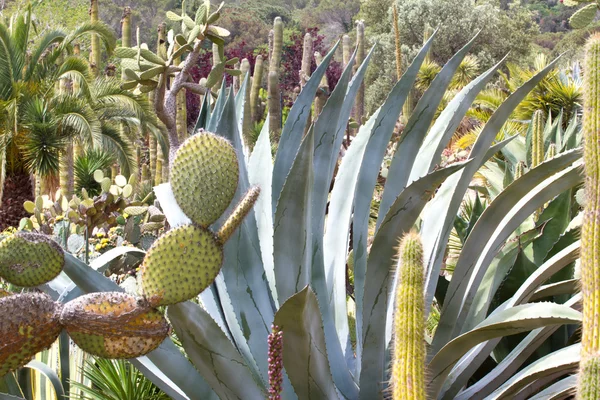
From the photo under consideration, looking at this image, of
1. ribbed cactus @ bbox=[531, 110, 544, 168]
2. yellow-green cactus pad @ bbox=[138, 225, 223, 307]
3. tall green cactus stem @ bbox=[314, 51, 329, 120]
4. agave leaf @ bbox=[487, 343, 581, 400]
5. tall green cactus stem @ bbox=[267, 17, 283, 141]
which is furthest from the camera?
tall green cactus stem @ bbox=[267, 17, 283, 141]

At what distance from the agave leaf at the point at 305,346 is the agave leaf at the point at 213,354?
6.8 inches

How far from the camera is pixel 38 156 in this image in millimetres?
10641

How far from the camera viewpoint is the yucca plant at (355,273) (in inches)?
72.6

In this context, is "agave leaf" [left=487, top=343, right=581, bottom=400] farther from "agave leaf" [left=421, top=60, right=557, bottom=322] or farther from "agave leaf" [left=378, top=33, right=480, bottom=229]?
"agave leaf" [left=378, top=33, right=480, bottom=229]

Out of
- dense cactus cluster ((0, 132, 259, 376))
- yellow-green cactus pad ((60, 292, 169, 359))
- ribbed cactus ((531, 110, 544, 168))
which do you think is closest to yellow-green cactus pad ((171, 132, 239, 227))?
dense cactus cluster ((0, 132, 259, 376))

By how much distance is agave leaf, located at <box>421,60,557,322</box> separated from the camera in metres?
2.13

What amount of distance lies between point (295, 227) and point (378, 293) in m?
0.32

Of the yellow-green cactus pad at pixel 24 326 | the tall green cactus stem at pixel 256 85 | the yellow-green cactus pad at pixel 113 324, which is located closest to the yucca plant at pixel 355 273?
the yellow-green cactus pad at pixel 113 324

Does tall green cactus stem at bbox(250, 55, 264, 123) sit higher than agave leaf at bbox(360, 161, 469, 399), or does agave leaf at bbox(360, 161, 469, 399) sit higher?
tall green cactus stem at bbox(250, 55, 264, 123)

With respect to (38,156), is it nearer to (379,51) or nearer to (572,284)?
(572,284)

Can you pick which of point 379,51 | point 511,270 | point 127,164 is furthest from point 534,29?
point 511,270

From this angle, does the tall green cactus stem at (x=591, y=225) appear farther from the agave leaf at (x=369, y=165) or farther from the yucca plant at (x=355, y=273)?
the agave leaf at (x=369, y=165)

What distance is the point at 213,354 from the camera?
1908mm

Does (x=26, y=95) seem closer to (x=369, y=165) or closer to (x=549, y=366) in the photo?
(x=369, y=165)
